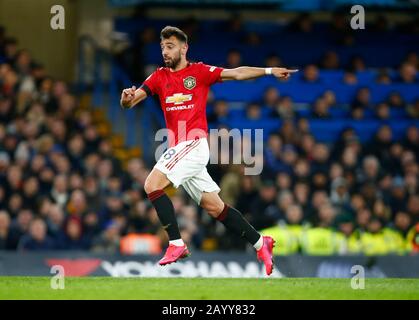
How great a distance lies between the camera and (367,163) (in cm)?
1761

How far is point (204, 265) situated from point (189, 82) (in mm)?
4067

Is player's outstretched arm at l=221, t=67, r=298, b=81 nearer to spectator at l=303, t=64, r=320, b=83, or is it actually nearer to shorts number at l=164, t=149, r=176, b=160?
shorts number at l=164, t=149, r=176, b=160

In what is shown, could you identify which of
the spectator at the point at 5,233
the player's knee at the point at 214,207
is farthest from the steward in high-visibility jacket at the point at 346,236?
the player's knee at the point at 214,207

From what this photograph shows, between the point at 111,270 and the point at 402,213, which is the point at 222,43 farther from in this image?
the point at 111,270

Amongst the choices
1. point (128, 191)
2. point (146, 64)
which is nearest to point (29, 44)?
point (146, 64)

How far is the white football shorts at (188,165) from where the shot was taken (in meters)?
10.5

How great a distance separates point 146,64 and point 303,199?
3.93 metres

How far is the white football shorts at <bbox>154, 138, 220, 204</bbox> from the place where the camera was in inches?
412

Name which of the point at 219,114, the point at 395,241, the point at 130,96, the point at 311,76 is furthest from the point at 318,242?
the point at 130,96

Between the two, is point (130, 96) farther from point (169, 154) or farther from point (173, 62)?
point (169, 154)

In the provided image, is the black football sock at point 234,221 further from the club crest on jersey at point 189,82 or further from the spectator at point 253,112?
the spectator at point 253,112

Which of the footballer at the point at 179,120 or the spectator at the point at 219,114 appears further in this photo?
the spectator at the point at 219,114

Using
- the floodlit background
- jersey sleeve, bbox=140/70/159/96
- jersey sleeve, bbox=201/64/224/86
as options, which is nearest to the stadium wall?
the floodlit background

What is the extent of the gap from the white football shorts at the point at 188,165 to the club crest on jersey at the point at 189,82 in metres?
0.50
